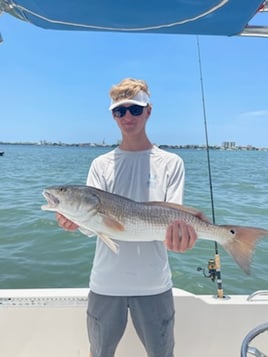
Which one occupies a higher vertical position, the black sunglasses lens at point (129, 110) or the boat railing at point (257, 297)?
the black sunglasses lens at point (129, 110)

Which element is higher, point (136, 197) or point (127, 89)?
point (127, 89)

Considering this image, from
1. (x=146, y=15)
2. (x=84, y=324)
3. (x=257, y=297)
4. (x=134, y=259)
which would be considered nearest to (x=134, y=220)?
(x=134, y=259)

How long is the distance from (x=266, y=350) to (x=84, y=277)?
3.24m

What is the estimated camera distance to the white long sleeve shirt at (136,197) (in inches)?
81.8

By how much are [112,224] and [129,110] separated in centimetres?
69

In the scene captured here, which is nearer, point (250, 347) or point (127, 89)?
point (250, 347)

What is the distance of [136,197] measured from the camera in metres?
2.19

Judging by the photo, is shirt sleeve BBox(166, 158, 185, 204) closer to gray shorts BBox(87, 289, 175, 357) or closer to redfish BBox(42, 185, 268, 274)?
redfish BBox(42, 185, 268, 274)

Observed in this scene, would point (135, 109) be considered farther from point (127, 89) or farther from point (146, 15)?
point (146, 15)

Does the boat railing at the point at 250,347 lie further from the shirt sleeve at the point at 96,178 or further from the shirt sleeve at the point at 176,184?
the shirt sleeve at the point at 96,178

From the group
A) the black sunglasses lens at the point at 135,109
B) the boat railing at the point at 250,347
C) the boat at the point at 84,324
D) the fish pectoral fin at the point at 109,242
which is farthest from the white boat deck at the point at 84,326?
the black sunglasses lens at the point at 135,109

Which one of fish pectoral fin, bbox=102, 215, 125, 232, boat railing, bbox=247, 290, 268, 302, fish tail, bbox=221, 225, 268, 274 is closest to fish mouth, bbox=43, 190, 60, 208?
fish pectoral fin, bbox=102, 215, 125, 232

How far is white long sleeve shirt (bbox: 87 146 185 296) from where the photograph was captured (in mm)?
2078

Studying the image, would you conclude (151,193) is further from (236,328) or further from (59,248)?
(59,248)
